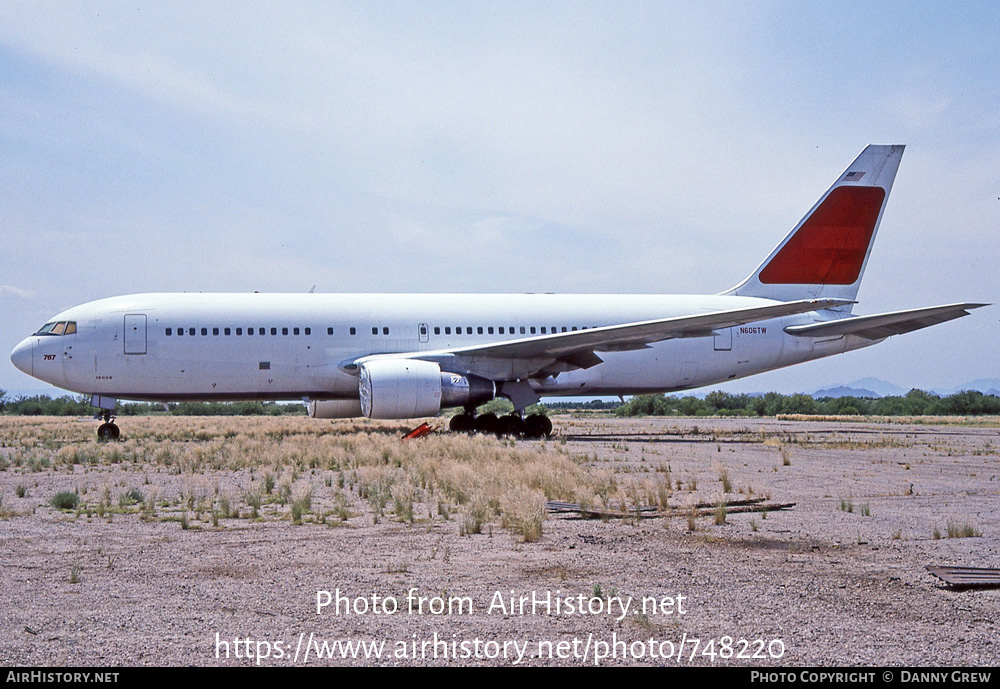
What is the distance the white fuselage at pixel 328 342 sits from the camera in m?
19.3

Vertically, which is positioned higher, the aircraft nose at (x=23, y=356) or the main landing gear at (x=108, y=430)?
the aircraft nose at (x=23, y=356)

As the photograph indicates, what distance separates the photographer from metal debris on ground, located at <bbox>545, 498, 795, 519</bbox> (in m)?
8.01

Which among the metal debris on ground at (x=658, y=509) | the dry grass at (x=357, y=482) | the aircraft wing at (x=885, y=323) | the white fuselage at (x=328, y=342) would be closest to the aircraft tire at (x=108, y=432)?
the white fuselage at (x=328, y=342)

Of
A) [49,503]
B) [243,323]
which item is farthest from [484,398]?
[49,503]

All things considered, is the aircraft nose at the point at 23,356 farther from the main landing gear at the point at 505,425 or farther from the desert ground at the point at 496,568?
the main landing gear at the point at 505,425

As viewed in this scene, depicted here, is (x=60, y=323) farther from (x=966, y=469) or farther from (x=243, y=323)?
(x=966, y=469)

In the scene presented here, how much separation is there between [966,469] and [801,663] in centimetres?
1087

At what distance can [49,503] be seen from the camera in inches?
356

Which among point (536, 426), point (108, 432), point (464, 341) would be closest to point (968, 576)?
point (536, 426)

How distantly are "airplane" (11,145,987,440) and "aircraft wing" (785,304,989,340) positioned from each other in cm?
4

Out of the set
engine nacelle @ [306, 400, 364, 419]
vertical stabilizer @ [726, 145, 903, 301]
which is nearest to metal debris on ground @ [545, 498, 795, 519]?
engine nacelle @ [306, 400, 364, 419]

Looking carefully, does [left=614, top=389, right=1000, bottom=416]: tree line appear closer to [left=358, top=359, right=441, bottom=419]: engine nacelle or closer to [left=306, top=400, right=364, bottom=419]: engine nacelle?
[left=306, top=400, right=364, bottom=419]: engine nacelle

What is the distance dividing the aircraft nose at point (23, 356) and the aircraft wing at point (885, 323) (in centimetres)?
1882
